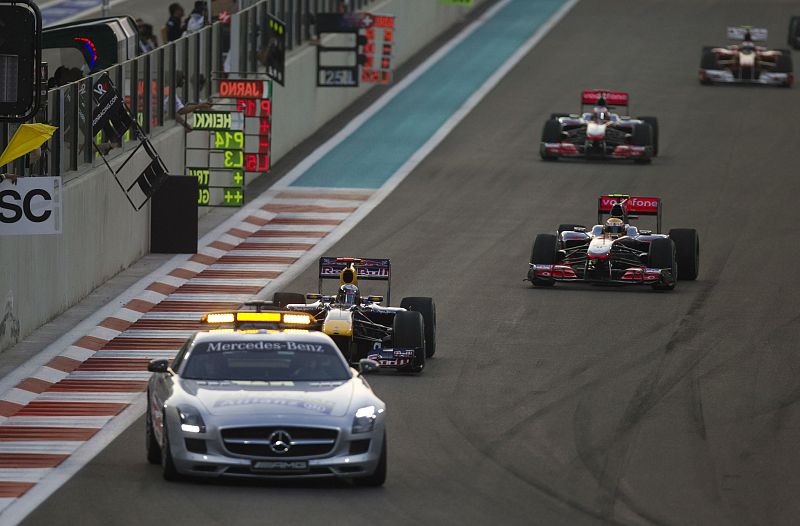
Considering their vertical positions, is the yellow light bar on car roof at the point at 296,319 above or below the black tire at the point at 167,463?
above

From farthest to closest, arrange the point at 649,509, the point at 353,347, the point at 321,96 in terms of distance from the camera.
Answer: the point at 321,96
the point at 353,347
the point at 649,509

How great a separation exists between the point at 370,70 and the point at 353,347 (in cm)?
2653

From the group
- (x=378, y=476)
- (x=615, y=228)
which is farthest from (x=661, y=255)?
(x=378, y=476)

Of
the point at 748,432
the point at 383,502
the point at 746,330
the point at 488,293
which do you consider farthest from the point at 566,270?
the point at 383,502

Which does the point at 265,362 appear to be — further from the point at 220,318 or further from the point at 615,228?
the point at 615,228

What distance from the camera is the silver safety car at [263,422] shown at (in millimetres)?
13836

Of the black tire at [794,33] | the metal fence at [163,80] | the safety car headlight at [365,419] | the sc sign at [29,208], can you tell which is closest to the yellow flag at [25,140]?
the sc sign at [29,208]

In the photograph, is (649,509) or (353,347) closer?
(649,509)

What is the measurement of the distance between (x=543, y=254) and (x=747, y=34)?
2352 cm

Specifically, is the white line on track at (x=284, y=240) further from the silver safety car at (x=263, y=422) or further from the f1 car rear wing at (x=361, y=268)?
the f1 car rear wing at (x=361, y=268)

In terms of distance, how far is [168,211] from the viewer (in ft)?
91.8

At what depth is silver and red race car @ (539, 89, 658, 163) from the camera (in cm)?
3684

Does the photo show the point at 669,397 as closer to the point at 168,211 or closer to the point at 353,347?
the point at 353,347

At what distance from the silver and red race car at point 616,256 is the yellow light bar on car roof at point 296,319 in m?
9.04
